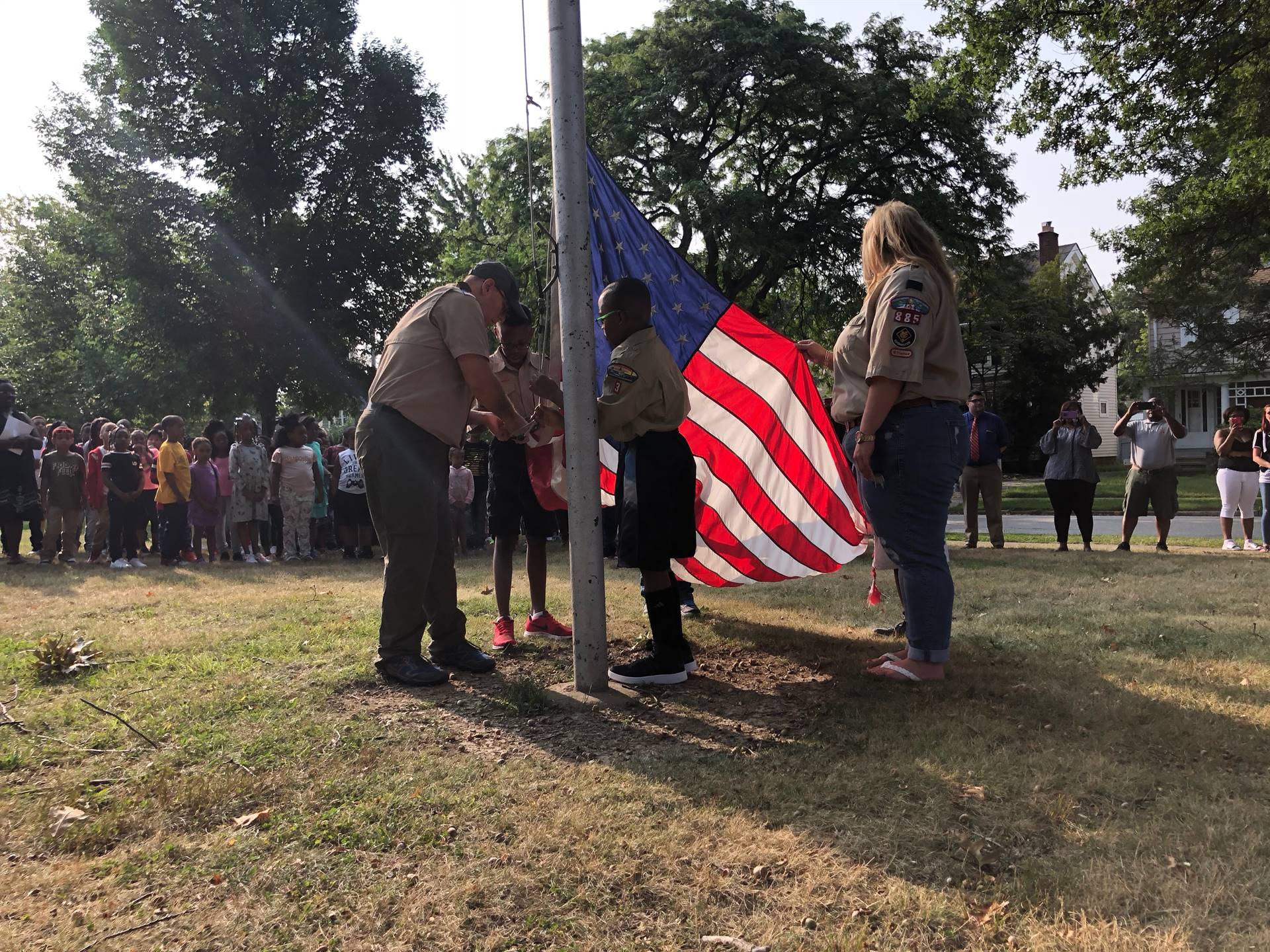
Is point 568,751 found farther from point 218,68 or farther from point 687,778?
point 218,68

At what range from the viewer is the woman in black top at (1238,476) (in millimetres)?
12133

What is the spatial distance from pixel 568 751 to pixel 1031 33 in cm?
1721

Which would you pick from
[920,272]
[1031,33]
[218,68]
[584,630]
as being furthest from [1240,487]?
[218,68]

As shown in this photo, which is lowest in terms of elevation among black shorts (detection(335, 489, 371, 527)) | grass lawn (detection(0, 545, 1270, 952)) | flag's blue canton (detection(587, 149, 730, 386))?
grass lawn (detection(0, 545, 1270, 952))

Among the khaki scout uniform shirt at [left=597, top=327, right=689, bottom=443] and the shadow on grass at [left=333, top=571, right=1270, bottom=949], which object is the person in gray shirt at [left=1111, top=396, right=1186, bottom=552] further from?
the khaki scout uniform shirt at [left=597, top=327, right=689, bottom=443]

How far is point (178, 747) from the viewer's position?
3717mm

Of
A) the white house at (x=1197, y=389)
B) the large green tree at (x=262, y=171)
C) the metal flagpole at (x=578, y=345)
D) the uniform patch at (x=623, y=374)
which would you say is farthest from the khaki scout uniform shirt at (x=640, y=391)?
the white house at (x=1197, y=389)

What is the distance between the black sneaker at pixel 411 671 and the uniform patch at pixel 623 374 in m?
1.80

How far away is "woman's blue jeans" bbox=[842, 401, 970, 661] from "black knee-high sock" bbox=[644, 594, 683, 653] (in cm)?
110

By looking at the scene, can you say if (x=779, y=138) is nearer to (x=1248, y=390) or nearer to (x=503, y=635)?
(x=503, y=635)

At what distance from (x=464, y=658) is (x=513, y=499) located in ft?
3.53

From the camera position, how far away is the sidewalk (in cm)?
1495

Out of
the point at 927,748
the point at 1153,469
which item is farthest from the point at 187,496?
the point at 1153,469

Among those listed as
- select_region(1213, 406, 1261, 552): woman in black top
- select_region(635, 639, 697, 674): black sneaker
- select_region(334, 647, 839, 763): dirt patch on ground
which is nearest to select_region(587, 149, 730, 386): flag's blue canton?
select_region(635, 639, 697, 674): black sneaker
